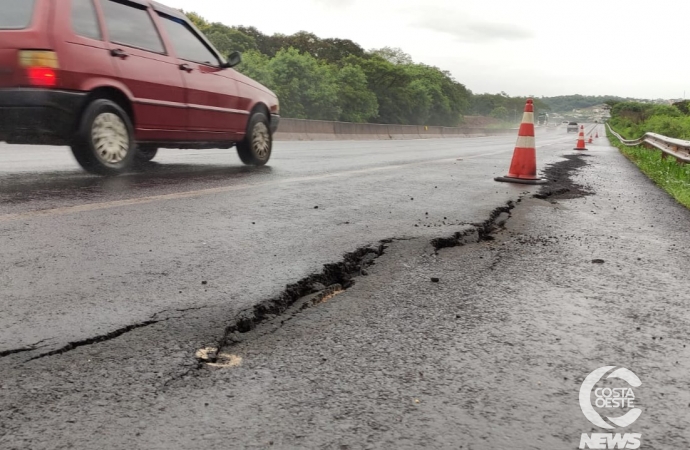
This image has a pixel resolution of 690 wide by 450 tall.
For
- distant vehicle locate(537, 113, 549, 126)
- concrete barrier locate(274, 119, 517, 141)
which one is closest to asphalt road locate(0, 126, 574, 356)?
concrete barrier locate(274, 119, 517, 141)

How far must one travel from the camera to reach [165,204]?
16.0ft

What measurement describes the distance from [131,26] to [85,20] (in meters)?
0.68

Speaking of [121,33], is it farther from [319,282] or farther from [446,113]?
[446,113]

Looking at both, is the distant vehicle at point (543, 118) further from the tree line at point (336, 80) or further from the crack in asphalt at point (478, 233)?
the crack in asphalt at point (478, 233)

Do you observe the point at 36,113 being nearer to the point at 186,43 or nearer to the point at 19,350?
the point at 186,43

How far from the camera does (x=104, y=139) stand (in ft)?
20.2

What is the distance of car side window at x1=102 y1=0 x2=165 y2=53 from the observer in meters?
6.32

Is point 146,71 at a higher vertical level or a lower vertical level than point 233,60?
lower

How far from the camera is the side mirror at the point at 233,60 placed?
7.39 metres

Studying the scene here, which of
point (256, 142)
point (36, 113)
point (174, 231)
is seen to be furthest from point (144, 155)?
point (174, 231)

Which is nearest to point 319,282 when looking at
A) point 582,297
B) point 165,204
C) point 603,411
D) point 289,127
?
point 582,297

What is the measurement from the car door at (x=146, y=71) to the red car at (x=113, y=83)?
11mm

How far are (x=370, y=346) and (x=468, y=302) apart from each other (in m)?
0.72
